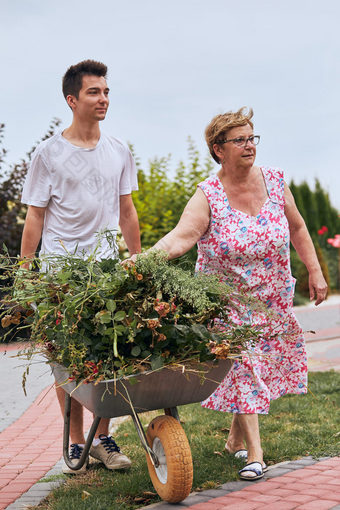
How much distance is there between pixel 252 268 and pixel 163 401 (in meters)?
1.04

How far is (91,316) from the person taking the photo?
325cm

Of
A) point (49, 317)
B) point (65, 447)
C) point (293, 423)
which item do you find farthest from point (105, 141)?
point (293, 423)

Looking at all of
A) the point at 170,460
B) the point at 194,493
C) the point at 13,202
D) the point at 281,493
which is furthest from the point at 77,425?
the point at 13,202

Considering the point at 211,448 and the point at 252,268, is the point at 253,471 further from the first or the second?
the point at 252,268

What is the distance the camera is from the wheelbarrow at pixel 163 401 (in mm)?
3213

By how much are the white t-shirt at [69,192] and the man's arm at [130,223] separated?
26cm

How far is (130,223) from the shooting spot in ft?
14.9

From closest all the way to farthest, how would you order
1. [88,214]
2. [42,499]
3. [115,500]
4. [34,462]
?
[115,500] → [42,499] → [88,214] → [34,462]

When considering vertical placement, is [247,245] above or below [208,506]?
above

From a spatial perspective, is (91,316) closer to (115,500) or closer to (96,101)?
(115,500)

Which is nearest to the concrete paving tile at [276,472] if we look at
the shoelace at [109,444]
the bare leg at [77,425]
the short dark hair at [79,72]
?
the shoelace at [109,444]

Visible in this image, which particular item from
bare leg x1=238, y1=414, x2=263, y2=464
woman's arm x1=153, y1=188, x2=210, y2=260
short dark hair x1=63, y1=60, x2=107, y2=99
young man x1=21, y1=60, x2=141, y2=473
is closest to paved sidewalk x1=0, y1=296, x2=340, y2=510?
bare leg x1=238, y1=414, x2=263, y2=464

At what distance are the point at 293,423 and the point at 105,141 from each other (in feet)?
7.64

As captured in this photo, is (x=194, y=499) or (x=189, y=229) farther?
(x=189, y=229)
